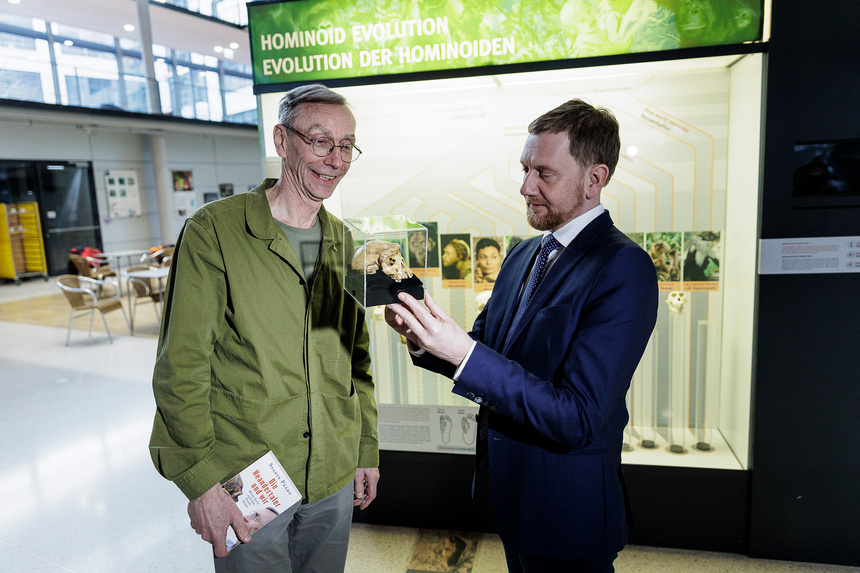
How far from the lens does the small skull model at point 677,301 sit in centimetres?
284

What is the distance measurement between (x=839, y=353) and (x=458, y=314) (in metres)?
1.77

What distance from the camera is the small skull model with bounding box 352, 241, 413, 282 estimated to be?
1254mm

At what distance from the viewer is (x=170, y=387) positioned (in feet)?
4.57

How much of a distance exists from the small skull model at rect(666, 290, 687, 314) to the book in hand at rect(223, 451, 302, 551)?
7.05ft

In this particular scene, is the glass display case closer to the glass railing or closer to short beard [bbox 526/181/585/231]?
short beard [bbox 526/181/585/231]

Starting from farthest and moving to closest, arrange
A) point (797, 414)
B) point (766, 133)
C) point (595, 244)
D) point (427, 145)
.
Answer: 1. point (427, 145)
2. point (797, 414)
3. point (766, 133)
4. point (595, 244)

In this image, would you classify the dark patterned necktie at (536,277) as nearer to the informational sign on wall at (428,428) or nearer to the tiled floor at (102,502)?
the informational sign on wall at (428,428)

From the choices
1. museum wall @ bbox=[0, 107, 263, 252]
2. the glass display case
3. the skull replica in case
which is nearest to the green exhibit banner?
the glass display case

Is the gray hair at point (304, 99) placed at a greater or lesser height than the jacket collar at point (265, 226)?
greater

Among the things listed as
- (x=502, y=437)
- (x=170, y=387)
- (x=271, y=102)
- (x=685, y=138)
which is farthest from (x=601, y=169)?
(x=271, y=102)

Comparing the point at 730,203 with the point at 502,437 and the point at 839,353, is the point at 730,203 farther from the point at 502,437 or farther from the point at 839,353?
the point at 502,437

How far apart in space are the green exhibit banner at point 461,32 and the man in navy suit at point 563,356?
122 centimetres

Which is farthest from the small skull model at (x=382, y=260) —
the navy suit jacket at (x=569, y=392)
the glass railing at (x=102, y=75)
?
the glass railing at (x=102, y=75)

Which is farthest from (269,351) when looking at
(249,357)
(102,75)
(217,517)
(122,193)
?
(122,193)
